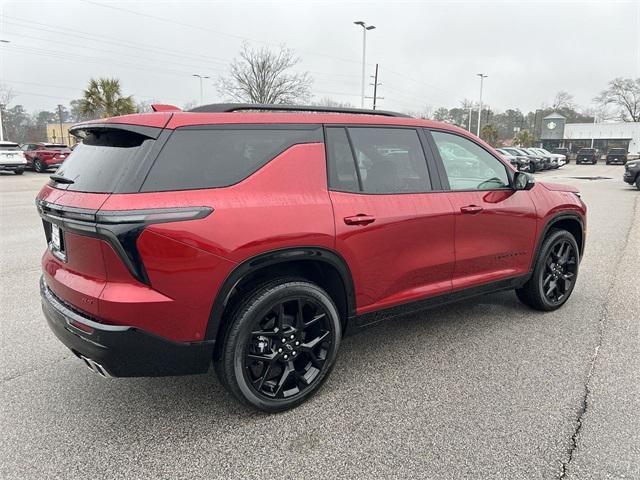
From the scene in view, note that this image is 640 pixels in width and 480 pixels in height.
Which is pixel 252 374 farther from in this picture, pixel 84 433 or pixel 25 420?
pixel 25 420

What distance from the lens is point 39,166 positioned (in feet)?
80.9

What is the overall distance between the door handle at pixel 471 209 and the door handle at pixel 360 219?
0.95m

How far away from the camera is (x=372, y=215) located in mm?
Result: 3012

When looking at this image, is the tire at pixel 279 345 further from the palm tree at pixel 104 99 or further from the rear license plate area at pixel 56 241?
the palm tree at pixel 104 99

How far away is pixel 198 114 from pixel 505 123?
98.7 meters

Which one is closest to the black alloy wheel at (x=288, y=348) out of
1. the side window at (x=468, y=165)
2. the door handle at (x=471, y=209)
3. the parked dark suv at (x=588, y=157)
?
the door handle at (x=471, y=209)

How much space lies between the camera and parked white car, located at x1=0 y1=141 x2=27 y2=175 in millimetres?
21944

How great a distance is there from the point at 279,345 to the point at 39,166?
26746mm

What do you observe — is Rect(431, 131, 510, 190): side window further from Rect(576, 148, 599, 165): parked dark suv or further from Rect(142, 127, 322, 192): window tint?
Rect(576, 148, 599, 165): parked dark suv

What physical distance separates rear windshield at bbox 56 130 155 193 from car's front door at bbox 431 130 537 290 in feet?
7.19

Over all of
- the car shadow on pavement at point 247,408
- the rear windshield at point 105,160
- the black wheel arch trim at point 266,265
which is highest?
the rear windshield at point 105,160

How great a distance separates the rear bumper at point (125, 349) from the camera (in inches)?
91.4

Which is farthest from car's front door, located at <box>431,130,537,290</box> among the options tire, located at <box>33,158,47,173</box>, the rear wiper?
tire, located at <box>33,158,47,173</box>

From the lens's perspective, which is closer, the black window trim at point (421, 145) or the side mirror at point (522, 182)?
the black window trim at point (421, 145)
